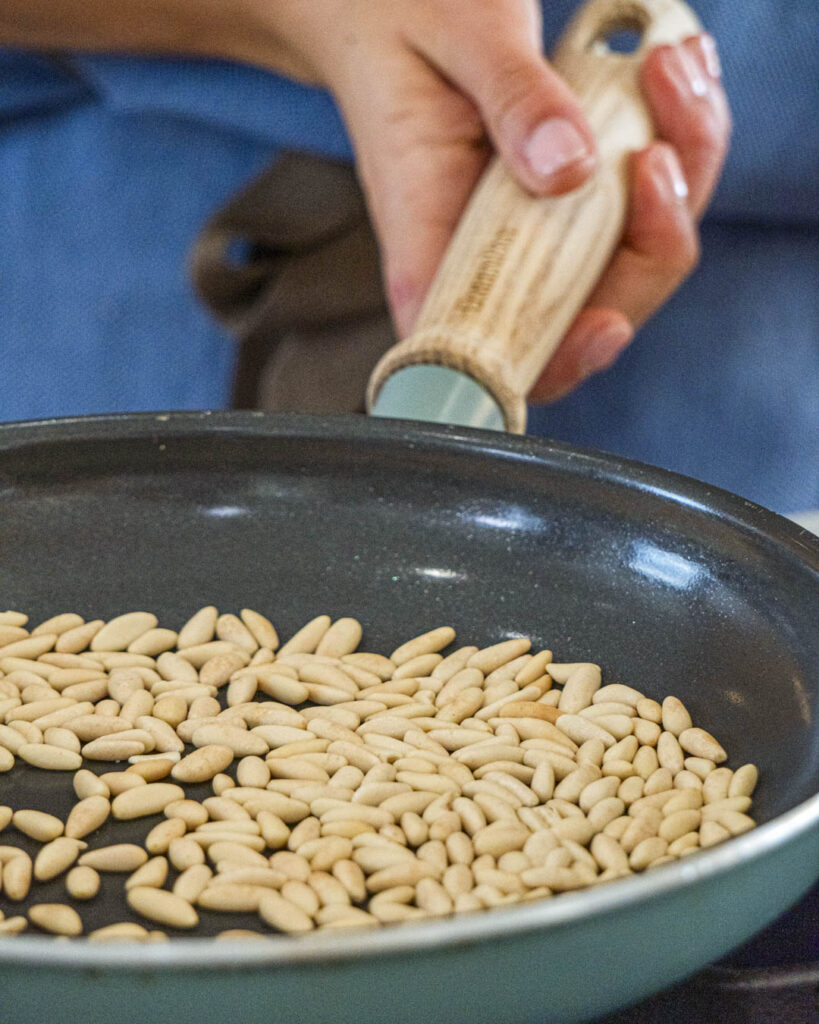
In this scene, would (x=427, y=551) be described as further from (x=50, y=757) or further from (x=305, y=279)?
(x=305, y=279)

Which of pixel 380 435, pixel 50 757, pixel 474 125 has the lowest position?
pixel 50 757

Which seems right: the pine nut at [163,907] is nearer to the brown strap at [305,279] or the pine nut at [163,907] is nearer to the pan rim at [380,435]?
the pan rim at [380,435]

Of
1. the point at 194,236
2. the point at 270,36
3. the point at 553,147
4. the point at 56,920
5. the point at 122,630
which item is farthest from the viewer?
the point at 194,236

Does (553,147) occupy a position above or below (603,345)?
above

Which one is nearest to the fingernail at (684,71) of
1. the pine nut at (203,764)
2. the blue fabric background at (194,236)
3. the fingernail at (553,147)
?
the fingernail at (553,147)

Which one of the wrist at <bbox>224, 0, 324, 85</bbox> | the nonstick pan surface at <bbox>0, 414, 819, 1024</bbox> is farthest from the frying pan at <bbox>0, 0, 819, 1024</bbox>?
the wrist at <bbox>224, 0, 324, 85</bbox>

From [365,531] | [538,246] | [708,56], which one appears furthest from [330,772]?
[708,56]

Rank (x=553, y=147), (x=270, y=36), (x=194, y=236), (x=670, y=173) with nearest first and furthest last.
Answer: (x=553, y=147) < (x=670, y=173) < (x=270, y=36) < (x=194, y=236)

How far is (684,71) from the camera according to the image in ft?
2.41

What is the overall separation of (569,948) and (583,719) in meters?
0.22

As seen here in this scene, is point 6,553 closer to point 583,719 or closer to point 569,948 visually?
point 583,719

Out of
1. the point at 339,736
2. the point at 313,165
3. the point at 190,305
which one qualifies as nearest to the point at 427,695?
the point at 339,736

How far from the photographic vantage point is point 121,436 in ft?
1.86

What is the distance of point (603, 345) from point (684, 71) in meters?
0.17
